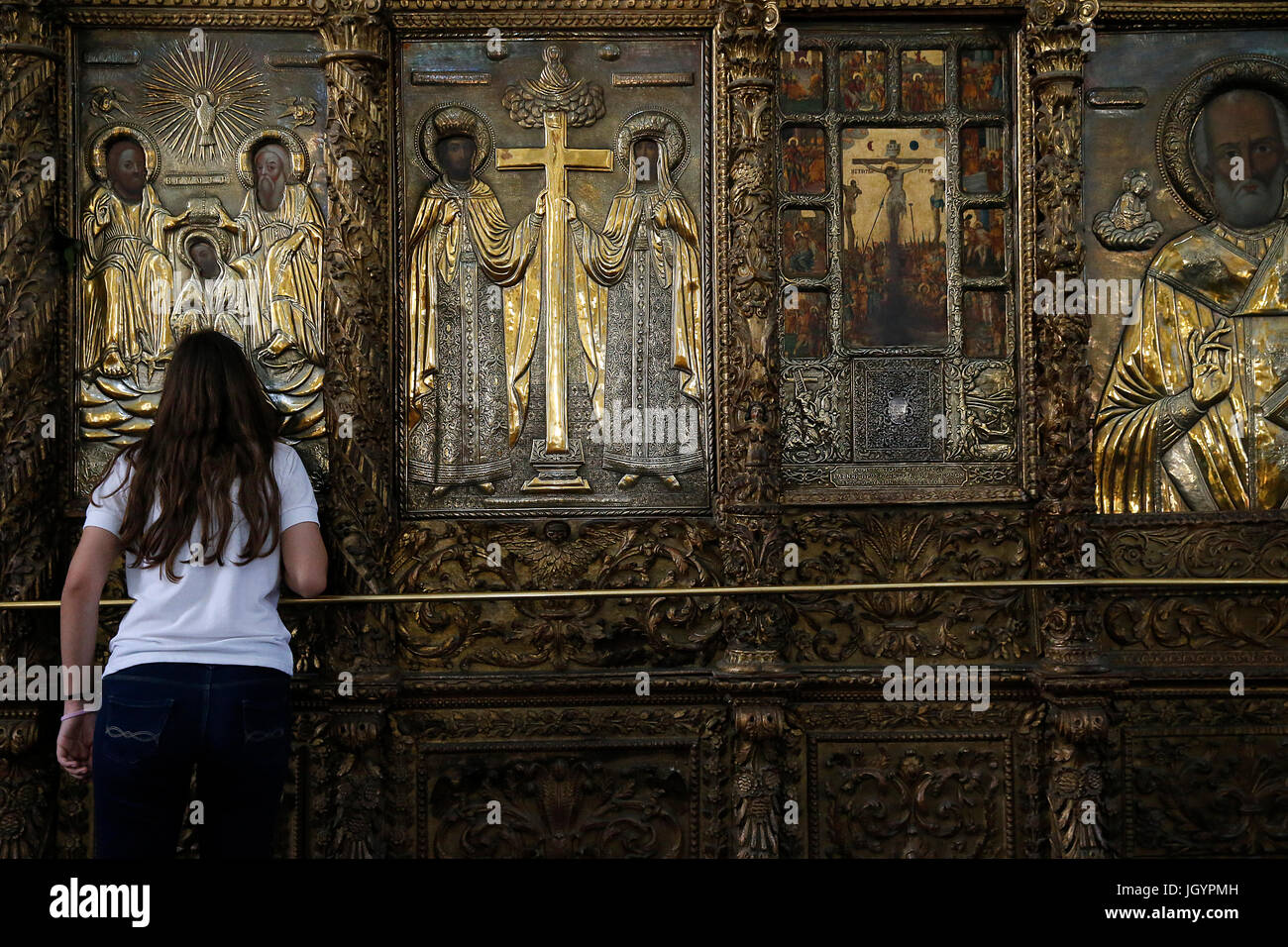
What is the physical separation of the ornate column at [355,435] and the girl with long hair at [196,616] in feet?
5.11

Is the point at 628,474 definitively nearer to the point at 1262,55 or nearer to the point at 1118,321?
the point at 1118,321

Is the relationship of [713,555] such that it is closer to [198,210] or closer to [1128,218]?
[1128,218]

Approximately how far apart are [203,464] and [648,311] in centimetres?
281

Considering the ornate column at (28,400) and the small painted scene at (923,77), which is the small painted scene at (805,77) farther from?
the ornate column at (28,400)

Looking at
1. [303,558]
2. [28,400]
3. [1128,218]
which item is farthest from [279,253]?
[1128,218]

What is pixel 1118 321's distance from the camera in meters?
6.26

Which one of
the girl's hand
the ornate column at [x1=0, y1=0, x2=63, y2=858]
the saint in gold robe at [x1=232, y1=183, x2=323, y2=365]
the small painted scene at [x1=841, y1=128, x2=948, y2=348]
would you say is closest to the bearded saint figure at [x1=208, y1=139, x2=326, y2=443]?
the saint in gold robe at [x1=232, y1=183, x2=323, y2=365]

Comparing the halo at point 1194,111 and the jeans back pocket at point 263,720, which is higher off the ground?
the halo at point 1194,111

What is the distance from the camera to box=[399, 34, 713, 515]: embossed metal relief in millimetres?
6129

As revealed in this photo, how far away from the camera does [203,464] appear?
4.02 meters

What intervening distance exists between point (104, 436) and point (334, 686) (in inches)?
70.4

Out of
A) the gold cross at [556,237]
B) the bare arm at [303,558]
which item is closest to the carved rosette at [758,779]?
the gold cross at [556,237]

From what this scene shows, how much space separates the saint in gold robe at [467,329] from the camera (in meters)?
6.11

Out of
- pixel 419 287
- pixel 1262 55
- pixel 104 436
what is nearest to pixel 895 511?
pixel 419 287
